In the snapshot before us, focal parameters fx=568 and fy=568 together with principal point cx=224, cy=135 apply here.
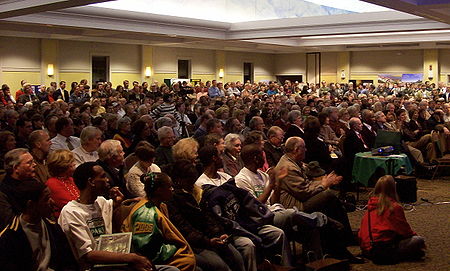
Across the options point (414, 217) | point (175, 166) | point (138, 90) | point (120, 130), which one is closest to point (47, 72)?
point (138, 90)

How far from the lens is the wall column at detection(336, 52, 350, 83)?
2650 cm

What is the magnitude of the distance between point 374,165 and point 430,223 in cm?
140

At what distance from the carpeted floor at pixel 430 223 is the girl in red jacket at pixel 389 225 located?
16cm

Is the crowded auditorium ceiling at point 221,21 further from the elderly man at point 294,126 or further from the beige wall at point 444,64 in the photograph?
the beige wall at point 444,64

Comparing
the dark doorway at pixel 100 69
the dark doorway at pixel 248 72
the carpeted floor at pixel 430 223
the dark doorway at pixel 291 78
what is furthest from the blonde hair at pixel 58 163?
the dark doorway at pixel 291 78

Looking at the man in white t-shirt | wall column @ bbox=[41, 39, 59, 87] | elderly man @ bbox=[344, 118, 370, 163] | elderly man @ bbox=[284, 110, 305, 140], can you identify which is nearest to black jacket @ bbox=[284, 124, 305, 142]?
elderly man @ bbox=[284, 110, 305, 140]

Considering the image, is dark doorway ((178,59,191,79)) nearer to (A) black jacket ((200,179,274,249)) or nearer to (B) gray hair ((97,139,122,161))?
(B) gray hair ((97,139,122,161))

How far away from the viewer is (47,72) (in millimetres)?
18141

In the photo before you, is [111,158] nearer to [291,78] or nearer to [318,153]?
[318,153]

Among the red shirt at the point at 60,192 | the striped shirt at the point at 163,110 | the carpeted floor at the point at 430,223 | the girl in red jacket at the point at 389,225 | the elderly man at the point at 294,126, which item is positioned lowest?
the carpeted floor at the point at 430,223

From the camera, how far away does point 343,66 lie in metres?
26.6

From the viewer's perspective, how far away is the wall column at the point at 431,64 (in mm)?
24422

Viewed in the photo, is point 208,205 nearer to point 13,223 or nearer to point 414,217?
point 13,223

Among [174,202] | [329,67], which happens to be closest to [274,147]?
[174,202]
